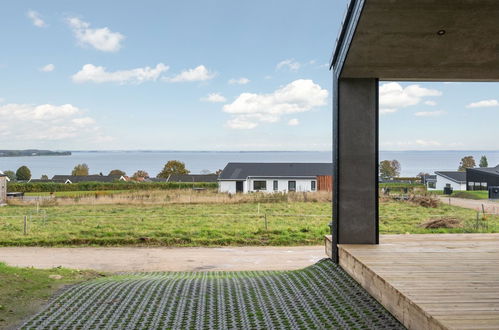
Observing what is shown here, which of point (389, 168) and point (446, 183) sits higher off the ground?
point (389, 168)

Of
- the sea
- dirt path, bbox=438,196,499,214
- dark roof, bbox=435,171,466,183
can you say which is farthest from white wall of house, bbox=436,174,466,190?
the sea

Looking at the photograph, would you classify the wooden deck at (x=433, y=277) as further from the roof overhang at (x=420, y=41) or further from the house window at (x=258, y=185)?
the house window at (x=258, y=185)

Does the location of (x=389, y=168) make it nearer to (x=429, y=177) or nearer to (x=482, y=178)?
(x=429, y=177)

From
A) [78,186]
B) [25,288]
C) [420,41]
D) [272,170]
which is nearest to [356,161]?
[420,41]

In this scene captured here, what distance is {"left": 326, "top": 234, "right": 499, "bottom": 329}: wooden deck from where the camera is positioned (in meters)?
2.47

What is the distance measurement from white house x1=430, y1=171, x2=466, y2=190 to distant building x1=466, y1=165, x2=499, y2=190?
1177mm

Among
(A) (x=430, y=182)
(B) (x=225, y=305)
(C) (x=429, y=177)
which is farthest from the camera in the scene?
(C) (x=429, y=177)

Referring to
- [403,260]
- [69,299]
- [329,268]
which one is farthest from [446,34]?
[69,299]

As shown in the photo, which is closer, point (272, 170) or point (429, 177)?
point (272, 170)

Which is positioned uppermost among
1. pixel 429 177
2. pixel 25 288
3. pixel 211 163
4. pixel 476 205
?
pixel 211 163

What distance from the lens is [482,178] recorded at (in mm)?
29422

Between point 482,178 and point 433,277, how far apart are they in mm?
29625

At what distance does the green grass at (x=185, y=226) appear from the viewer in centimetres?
925

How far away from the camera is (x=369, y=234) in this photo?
4.74m
